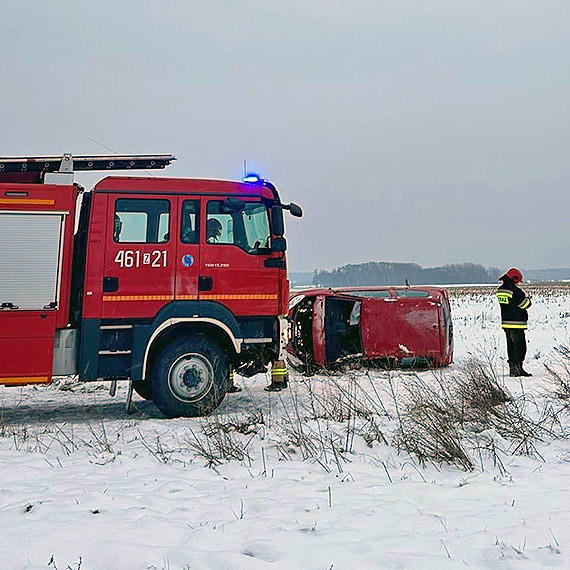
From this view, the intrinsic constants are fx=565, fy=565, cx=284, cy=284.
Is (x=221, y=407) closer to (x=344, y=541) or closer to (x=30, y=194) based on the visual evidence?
(x=30, y=194)

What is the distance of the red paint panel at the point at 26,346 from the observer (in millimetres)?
6578

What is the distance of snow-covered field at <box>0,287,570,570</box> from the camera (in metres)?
3.07

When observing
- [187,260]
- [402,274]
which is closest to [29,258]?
[187,260]

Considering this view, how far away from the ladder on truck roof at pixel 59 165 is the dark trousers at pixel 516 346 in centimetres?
634

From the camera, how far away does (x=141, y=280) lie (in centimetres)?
691

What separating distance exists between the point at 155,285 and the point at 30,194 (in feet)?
5.94

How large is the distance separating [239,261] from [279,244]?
0.56 m

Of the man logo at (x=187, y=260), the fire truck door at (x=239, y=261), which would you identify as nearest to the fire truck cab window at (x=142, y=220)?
the man logo at (x=187, y=260)

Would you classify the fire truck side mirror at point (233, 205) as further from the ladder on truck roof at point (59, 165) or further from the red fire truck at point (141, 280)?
the ladder on truck roof at point (59, 165)

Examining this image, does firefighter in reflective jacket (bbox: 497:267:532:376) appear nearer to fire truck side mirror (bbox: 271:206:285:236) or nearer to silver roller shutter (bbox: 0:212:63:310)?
fire truck side mirror (bbox: 271:206:285:236)

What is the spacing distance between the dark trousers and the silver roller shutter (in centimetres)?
706

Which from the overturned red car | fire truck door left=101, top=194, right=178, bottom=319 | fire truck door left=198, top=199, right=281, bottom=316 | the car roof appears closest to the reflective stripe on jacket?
the overturned red car

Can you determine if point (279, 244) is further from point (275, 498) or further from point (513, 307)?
point (513, 307)

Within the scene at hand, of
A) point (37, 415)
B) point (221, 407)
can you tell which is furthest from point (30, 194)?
point (221, 407)
